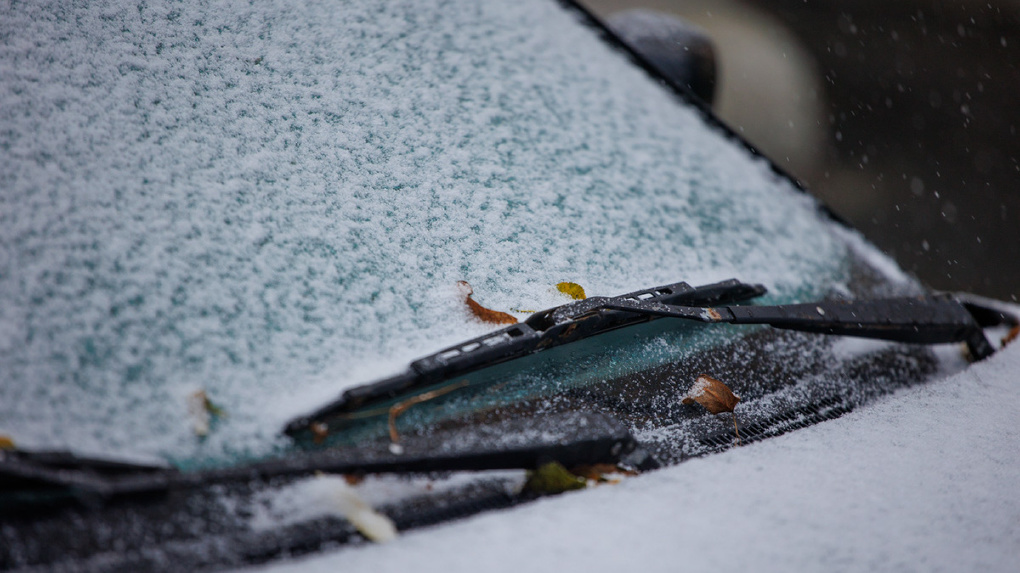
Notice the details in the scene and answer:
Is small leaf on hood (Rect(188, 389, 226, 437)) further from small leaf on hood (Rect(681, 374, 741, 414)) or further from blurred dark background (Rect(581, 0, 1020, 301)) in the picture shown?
blurred dark background (Rect(581, 0, 1020, 301))

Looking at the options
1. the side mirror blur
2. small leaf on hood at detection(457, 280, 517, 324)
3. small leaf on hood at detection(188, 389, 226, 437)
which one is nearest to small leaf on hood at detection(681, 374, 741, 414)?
small leaf on hood at detection(457, 280, 517, 324)

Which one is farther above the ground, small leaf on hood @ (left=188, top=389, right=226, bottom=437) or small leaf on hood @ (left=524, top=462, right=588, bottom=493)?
small leaf on hood @ (left=188, top=389, right=226, bottom=437)

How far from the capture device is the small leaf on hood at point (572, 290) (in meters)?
1.27

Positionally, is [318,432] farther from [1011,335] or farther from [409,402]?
[1011,335]

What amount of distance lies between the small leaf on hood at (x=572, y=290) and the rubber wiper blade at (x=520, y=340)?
9cm

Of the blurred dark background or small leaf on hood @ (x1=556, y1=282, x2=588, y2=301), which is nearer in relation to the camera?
small leaf on hood @ (x1=556, y1=282, x2=588, y2=301)

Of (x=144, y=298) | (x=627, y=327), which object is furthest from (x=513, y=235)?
(x=144, y=298)

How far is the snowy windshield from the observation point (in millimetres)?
922

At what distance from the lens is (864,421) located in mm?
1245

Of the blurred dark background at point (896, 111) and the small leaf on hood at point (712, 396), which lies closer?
the small leaf on hood at point (712, 396)

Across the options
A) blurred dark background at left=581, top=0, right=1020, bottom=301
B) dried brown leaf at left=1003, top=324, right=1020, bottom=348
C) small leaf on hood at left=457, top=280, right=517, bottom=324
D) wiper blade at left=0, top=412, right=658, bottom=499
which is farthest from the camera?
blurred dark background at left=581, top=0, right=1020, bottom=301

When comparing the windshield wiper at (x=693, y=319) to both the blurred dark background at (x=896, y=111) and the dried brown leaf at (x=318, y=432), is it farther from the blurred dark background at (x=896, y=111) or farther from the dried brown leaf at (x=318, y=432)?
the blurred dark background at (x=896, y=111)

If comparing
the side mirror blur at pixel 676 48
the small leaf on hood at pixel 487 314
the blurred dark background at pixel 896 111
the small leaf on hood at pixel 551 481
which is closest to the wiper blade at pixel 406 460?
the small leaf on hood at pixel 551 481

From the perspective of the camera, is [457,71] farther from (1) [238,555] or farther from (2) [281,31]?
(1) [238,555]
